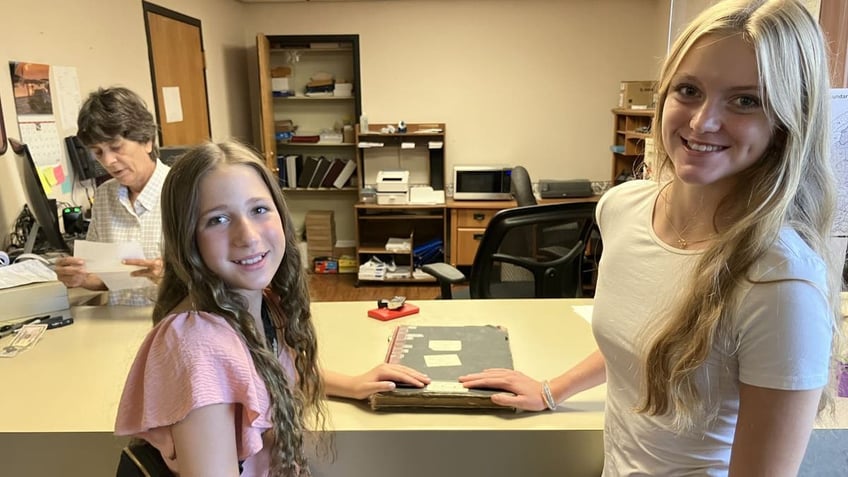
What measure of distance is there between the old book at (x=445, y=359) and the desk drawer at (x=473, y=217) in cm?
308

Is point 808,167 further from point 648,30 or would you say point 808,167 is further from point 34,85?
point 648,30

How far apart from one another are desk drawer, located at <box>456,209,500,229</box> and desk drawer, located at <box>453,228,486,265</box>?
0.16 ft

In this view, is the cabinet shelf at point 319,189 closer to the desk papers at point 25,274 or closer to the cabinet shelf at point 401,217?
the cabinet shelf at point 401,217

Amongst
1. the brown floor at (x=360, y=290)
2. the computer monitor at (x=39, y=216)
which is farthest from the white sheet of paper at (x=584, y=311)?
the brown floor at (x=360, y=290)

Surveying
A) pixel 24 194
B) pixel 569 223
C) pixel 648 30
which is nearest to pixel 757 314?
pixel 569 223

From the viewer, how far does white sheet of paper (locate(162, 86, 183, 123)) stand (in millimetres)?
3471

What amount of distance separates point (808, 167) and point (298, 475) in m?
0.94

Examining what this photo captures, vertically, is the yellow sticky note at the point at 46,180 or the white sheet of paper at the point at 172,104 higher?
the white sheet of paper at the point at 172,104

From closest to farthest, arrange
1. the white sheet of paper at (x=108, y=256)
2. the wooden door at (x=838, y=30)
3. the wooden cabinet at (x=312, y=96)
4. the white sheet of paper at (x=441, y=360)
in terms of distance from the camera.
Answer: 1. the white sheet of paper at (x=441, y=360)
2. the white sheet of paper at (x=108, y=256)
3. the wooden door at (x=838, y=30)
4. the wooden cabinet at (x=312, y=96)

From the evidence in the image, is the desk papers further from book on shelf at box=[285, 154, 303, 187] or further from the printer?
book on shelf at box=[285, 154, 303, 187]

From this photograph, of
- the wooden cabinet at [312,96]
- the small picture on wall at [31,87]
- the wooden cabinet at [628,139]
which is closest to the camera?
the small picture on wall at [31,87]

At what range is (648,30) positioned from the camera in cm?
465

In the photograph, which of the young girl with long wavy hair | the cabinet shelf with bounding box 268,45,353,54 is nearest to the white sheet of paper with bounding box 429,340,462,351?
the young girl with long wavy hair

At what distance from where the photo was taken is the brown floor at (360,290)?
4484 millimetres
